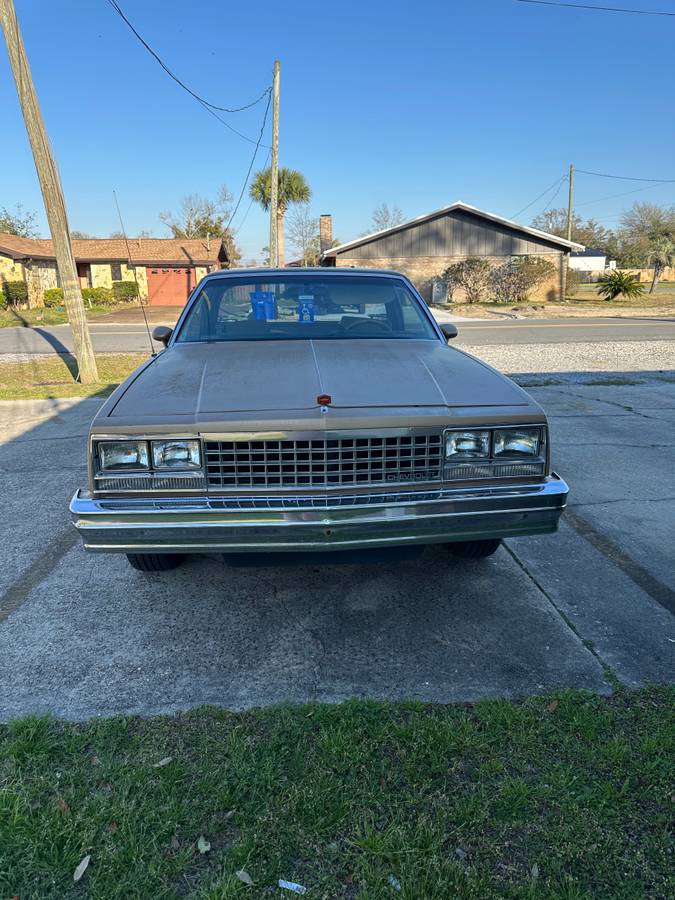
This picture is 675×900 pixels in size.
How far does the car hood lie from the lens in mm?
2750

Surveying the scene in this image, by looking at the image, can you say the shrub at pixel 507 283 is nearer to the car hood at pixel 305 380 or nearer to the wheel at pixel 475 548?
the car hood at pixel 305 380

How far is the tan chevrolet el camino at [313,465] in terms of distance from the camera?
2617mm

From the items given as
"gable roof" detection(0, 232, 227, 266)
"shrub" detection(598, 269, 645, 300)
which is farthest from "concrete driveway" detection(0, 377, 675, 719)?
"gable roof" detection(0, 232, 227, 266)

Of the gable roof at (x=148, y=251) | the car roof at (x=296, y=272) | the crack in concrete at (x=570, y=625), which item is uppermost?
the gable roof at (x=148, y=251)

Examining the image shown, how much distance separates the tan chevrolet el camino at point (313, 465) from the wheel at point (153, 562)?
634 millimetres

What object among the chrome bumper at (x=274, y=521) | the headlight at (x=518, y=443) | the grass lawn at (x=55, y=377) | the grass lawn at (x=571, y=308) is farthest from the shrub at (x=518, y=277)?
the chrome bumper at (x=274, y=521)

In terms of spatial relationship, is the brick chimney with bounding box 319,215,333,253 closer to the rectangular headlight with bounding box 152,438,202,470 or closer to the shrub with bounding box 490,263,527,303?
the shrub with bounding box 490,263,527,303

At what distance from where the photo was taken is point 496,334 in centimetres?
1842

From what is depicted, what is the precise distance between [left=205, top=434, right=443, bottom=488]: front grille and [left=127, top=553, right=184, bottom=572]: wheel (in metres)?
0.91

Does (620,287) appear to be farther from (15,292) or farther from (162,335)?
(162,335)

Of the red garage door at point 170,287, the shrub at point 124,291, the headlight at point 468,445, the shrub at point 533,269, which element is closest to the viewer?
the headlight at point 468,445

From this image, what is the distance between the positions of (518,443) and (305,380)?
3.40 ft

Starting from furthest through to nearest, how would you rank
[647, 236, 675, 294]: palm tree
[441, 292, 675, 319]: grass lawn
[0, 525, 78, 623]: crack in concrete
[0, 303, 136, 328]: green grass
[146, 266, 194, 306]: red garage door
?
[647, 236, 675, 294]: palm tree
[146, 266, 194, 306]: red garage door
[441, 292, 675, 319]: grass lawn
[0, 303, 136, 328]: green grass
[0, 525, 78, 623]: crack in concrete

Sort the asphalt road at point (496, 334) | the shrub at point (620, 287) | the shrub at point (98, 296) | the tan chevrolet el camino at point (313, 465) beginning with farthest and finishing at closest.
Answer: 1. the shrub at point (98, 296)
2. the shrub at point (620, 287)
3. the asphalt road at point (496, 334)
4. the tan chevrolet el camino at point (313, 465)
